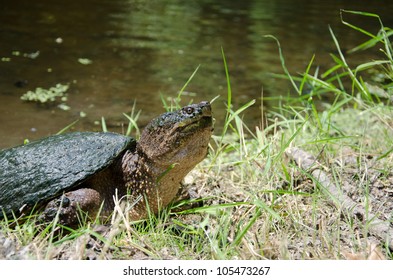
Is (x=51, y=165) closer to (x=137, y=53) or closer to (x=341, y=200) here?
(x=341, y=200)

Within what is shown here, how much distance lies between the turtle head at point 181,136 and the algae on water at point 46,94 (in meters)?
2.47

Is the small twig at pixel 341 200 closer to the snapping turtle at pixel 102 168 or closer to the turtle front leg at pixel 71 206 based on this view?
the snapping turtle at pixel 102 168

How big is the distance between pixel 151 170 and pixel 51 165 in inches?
15.2

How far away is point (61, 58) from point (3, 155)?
Result: 134 inches

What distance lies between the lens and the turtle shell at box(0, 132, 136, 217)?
6.25 ft

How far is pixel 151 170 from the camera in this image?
2.02 metres

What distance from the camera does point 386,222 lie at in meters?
1.81

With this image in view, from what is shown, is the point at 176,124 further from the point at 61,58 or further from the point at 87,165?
the point at 61,58

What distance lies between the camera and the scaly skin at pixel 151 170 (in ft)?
6.18

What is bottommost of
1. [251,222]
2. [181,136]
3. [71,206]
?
[71,206]

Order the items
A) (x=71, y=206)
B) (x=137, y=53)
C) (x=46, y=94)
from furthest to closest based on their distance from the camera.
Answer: (x=137, y=53), (x=46, y=94), (x=71, y=206)

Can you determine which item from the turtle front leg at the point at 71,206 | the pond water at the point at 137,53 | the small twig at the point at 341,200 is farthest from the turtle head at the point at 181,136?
the pond water at the point at 137,53

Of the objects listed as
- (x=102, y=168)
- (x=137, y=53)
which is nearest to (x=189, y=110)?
(x=102, y=168)

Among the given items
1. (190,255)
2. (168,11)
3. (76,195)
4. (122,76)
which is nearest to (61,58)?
(122,76)
